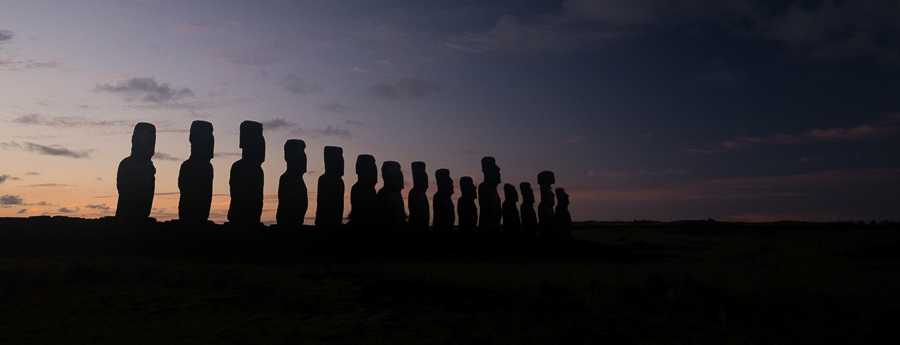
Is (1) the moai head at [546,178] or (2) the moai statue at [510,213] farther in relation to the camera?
(1) the moai head at [546,178]

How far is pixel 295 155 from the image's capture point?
23.3 meters

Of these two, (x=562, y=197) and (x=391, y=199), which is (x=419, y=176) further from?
(x=562, y=197)

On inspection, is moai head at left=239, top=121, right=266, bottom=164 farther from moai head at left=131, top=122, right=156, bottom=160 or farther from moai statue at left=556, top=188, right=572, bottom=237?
moai statue at left=556, top=188, right=572, bottom=237

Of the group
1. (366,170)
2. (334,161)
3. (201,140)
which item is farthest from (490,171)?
(201,140)

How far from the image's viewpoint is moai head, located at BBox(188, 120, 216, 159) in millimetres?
21172

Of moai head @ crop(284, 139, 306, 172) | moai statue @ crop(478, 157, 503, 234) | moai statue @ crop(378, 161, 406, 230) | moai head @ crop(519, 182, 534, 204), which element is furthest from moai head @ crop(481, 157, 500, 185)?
moai head @ crop(284, 139, 306, 172)

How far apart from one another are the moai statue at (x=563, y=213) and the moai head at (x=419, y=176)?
1066 cm

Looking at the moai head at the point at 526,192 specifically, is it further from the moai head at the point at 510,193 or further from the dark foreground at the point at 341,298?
the dark foreground at the point at 341,298

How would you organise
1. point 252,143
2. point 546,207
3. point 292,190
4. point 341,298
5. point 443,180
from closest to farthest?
1. point 341,298
2. point 252,143
3. point 292,190
4. point 443,180
5. point 546,207

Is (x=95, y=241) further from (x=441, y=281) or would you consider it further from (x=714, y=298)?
(x=714, y=298)

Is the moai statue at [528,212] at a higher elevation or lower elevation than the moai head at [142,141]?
lower

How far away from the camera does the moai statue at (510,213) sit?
32.4 m

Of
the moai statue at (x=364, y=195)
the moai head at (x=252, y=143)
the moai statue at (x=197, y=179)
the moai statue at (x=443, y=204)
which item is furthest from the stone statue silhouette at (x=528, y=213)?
the moai statue at (x=197, y=179)

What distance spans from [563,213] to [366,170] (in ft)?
49.3
